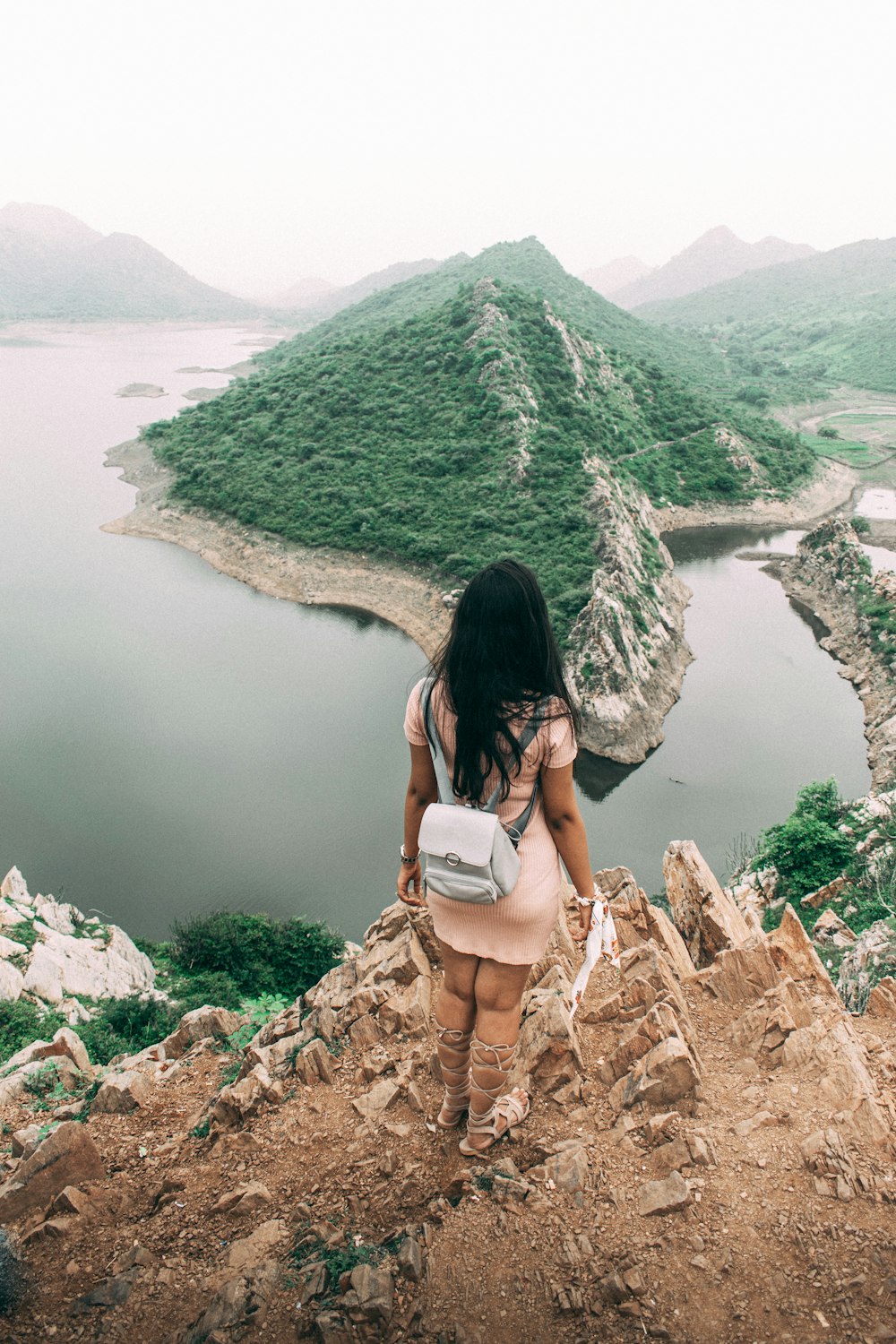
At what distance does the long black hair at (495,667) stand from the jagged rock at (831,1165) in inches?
104

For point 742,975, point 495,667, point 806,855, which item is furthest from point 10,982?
point 806,855

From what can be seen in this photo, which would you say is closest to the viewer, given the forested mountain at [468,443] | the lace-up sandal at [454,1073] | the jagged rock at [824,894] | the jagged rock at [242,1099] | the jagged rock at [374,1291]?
the jagged rock at [374,1291]

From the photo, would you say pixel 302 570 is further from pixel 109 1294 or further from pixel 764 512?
pixel 109 1294

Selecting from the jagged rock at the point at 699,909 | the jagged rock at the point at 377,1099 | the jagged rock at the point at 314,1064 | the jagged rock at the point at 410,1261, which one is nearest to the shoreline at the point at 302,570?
the jagged rock at the point at 699,909

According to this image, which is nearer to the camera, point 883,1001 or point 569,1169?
point 569,1169

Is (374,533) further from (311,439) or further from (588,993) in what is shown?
(588,993)

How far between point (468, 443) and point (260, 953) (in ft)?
106

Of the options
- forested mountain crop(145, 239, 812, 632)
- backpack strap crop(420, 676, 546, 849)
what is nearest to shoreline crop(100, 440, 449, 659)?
forested mountain crop(145, 239, 812, 632)

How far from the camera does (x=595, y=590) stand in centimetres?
2698

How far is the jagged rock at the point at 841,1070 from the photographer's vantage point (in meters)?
3.91

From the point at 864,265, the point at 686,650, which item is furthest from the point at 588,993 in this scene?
the point at 864,265

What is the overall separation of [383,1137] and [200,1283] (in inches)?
49.1

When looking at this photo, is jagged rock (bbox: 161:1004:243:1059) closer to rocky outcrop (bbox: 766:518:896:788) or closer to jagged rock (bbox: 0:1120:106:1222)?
jagged rock (bbox: 0:1120:106:1222)

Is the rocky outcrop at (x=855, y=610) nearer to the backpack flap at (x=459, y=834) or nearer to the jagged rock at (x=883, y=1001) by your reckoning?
the jagged rock at (x=883, y=1001)
